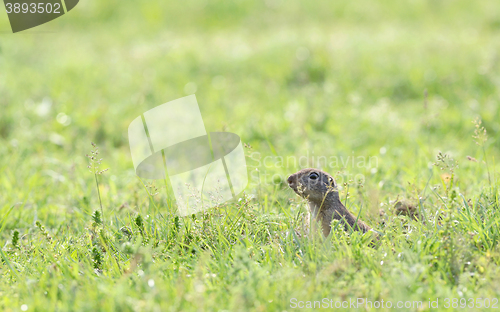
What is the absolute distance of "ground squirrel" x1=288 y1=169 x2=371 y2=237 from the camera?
329 cm

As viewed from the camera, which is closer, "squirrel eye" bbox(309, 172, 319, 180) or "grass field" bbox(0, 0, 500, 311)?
"grass field" bbox(0, 0, 500, 311)

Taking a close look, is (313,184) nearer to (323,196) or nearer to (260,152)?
(323,196)

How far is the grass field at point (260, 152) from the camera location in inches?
98.3

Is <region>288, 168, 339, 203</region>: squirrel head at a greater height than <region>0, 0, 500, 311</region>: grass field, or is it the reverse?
<region>288, 168, 339, 203</region>: squirrel head

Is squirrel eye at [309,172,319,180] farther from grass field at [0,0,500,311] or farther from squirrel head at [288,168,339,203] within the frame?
grass field at [0,0,500,311]

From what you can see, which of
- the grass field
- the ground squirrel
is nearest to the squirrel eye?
the ground squirrel

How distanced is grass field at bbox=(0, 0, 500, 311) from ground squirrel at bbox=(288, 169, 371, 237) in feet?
0.41

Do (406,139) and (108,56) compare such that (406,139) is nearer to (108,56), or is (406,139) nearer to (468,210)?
(468,210)

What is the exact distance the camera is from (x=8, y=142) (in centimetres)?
578

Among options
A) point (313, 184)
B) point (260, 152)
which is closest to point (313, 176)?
point (313, 184)

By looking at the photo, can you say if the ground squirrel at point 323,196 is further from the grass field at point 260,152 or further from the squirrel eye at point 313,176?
the grass field at point 260,152

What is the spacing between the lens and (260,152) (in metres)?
5.31

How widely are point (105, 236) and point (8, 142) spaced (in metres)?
3.48

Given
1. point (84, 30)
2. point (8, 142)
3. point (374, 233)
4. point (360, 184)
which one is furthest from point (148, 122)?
point (84, 30)
